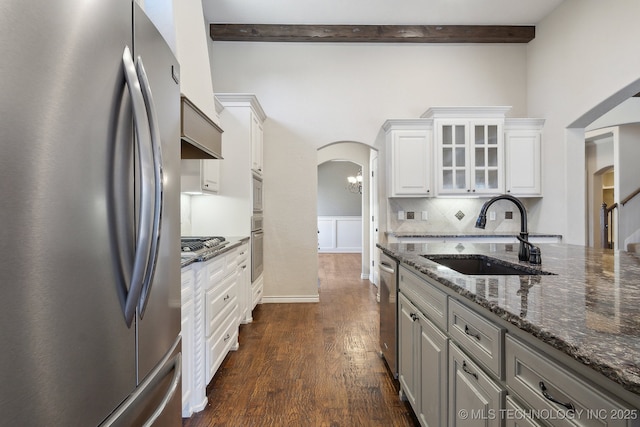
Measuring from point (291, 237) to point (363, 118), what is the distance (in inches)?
72.9

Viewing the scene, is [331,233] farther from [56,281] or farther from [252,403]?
[56,281]

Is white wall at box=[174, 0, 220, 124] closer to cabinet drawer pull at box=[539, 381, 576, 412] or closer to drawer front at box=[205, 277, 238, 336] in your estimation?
drawer front at box=[205, 277, 238, 336]

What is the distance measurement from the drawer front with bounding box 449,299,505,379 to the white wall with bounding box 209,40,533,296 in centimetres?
328

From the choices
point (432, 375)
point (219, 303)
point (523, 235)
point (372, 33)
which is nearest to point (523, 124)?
point (372, 33)

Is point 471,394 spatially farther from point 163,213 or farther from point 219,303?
point 219,303

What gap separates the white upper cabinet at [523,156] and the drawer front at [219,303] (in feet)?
11.3

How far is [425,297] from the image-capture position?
63.0 inches

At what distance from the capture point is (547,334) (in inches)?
27.8

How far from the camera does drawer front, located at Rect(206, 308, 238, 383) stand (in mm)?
2140

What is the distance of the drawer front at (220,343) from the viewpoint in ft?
7.02

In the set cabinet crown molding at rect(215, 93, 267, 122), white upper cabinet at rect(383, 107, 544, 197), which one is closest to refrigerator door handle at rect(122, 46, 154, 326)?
cabinet crown molding at rect(215, 93, 267, 122)

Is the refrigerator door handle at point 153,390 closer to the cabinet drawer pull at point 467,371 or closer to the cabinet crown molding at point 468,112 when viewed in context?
the cabinet drawer pull at point 467,371

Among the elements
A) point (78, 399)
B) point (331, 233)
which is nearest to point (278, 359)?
point (78, 399)

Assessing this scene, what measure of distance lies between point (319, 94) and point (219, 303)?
3169mm
